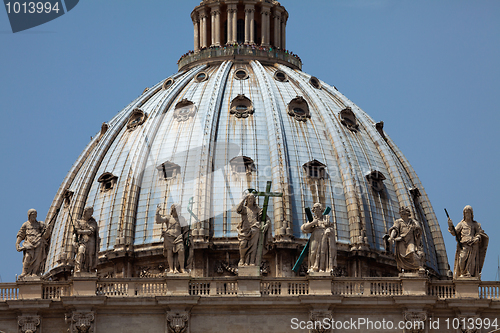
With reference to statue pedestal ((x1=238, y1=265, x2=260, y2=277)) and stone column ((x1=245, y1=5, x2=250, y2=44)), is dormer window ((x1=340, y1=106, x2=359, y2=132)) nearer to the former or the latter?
stone column ((x1=245, y1=5, x2=250, y2=44))

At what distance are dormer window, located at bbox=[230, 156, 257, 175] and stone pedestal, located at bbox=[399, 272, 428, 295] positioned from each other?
3262cm

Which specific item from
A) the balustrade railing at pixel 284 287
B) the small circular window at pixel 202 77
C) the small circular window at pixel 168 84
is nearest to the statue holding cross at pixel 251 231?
the balustrade railing at pixel 284 287

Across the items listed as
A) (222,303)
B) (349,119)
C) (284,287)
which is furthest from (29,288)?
(349,119)

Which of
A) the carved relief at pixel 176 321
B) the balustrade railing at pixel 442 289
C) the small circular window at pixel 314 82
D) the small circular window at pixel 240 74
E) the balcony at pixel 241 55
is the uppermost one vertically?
the balcony at pixel 241 55

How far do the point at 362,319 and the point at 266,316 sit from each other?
4.10 metres

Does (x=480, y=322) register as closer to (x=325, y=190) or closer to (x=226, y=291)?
(x=226, y=291)

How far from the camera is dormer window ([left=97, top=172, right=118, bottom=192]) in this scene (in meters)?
98.6

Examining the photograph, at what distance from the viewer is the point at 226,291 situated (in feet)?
212

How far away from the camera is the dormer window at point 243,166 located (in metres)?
96.2

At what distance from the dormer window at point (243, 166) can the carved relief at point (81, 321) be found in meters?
33.5

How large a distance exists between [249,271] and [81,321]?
742 cm

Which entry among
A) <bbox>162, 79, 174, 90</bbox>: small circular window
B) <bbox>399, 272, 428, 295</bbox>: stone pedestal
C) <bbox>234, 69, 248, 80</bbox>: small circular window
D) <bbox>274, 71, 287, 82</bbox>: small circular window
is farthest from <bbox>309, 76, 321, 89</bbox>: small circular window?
<bbox>399, 272, 428, 295</bbox>: stone pedestal

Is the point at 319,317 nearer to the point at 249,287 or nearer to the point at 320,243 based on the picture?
the point at 320,243

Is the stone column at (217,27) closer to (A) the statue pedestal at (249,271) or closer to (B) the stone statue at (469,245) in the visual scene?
(A) the statue pedestal at (249,271)
